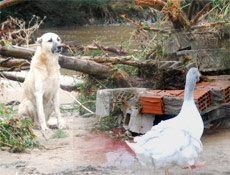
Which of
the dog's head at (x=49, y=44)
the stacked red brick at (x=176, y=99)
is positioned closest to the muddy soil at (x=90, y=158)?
the stacked red brick at (x=176, y=99)

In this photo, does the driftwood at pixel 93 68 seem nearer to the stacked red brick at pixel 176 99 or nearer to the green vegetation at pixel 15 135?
the stacked red brick at pixel 176 99

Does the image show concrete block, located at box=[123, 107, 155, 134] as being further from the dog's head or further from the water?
the water

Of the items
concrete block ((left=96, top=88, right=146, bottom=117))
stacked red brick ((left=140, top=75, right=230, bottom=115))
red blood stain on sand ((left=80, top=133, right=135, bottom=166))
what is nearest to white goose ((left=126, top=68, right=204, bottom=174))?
red blood stain on sand ((left=80, top=133, right=135, bottom=166))

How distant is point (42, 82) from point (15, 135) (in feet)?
4.82

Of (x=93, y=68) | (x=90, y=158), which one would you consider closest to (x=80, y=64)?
(x=93, y=68)

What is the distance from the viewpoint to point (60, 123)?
6305mm

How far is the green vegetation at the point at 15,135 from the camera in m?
4.89

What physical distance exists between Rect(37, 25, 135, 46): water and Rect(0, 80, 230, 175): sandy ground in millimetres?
9870

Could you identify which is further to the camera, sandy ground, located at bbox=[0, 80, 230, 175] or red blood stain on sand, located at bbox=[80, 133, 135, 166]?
red blood stain on sand, located at bbox=[80, 133, 135, 166]

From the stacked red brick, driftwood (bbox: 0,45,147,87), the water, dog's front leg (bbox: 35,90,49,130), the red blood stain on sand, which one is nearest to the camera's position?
the red blood stain on sand

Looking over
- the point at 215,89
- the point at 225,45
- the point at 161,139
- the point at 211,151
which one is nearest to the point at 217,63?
the point at 225,45

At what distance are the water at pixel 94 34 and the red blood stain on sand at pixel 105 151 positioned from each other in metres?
9.73

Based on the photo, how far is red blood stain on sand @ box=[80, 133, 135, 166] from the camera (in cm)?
458

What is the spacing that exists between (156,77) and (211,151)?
187cm
